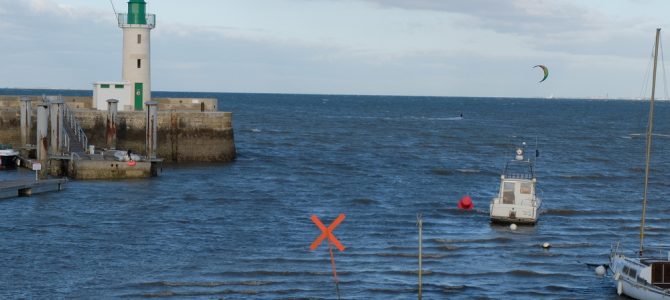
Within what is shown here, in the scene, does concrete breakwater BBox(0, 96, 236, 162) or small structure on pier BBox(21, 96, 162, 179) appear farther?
concrete breakwater BBox(0, 96, 236, 162)

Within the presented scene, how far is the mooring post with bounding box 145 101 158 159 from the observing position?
5222 centimetres

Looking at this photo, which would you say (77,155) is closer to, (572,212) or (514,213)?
(514,213)

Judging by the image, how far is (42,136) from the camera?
1919 inches

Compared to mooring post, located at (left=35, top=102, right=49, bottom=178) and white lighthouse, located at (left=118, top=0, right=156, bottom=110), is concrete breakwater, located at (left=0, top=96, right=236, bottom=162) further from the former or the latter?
mooring post, located at (left=35, top=102, right=49, bottom=178)

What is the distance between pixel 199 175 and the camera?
175 ft

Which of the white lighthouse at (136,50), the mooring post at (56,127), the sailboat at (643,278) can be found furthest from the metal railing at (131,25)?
the sailboat at (643,278)

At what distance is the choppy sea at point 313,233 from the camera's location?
28000 mm

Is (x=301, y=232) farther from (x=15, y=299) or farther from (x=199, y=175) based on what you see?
(x=199, y=175)

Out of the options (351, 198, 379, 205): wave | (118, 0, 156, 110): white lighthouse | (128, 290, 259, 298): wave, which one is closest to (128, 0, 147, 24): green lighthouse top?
(118, 0, 156, 110): white lighthouse

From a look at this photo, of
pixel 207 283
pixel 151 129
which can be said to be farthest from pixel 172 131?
pixel 207 283

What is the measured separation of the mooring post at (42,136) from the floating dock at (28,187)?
3065mm

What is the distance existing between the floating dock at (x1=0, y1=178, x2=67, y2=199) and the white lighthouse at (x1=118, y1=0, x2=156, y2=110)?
1588 centimetres

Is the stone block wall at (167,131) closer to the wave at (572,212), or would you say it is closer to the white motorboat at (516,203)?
the wave at (572,212)

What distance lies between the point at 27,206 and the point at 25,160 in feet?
43.9
